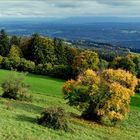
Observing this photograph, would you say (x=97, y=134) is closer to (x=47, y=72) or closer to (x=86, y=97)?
(x=86, y=97)

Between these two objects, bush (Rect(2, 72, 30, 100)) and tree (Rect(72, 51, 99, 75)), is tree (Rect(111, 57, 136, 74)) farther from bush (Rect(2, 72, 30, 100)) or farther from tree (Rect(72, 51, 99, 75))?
bush (Rect(2, 72, 30, 100))

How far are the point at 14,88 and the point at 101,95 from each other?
11.2m

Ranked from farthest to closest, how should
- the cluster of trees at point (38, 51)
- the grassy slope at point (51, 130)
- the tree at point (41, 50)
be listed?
the tree at point (41, 50) < the cluster of trees at point (38, 51) < the grassy slope at point (51, 130)

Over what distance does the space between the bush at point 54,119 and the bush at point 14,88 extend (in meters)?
14.8

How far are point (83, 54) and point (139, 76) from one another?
45.5 feet

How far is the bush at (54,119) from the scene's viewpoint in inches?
1174

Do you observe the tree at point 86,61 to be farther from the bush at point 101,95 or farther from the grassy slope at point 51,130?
the bush at point 101,95

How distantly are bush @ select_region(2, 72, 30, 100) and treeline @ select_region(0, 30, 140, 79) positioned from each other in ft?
136

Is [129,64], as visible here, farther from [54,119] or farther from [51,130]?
[51,130]

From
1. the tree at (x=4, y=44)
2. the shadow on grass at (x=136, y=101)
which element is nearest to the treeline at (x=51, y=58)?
the tree at (x=4, y=44)

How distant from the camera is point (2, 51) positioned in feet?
355

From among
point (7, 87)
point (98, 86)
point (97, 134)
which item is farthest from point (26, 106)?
point (97, 134)

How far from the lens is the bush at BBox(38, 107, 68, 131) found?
97.9ft

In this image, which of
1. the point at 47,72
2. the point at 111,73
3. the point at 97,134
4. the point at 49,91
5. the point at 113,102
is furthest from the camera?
the point at 47,72
